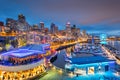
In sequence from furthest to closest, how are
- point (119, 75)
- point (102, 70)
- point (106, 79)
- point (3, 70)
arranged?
point (102, 70)
point (119, 75)
point (106, 79)
point (3, 70)

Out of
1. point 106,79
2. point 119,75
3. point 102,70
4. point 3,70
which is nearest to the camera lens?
point 3,70

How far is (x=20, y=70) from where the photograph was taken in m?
17.6

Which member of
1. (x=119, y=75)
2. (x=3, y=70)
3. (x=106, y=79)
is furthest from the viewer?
(x=119, y=75)

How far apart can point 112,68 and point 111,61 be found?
41.0 inches

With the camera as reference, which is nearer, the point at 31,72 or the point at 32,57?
the point at 31,72

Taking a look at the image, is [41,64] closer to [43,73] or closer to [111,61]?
[43,73]

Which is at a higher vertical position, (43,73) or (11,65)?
(11,65)

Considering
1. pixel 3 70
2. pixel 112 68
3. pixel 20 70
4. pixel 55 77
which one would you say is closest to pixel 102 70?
pixel 112 68

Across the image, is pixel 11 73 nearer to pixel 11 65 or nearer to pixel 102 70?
pixel 11 65

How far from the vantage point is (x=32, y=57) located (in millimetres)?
22438

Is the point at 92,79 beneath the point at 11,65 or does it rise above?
beneath

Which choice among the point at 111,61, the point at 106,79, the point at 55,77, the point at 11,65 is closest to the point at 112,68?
the point at 111,61

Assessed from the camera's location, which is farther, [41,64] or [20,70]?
[41,64]

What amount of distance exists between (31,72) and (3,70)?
305 cm
